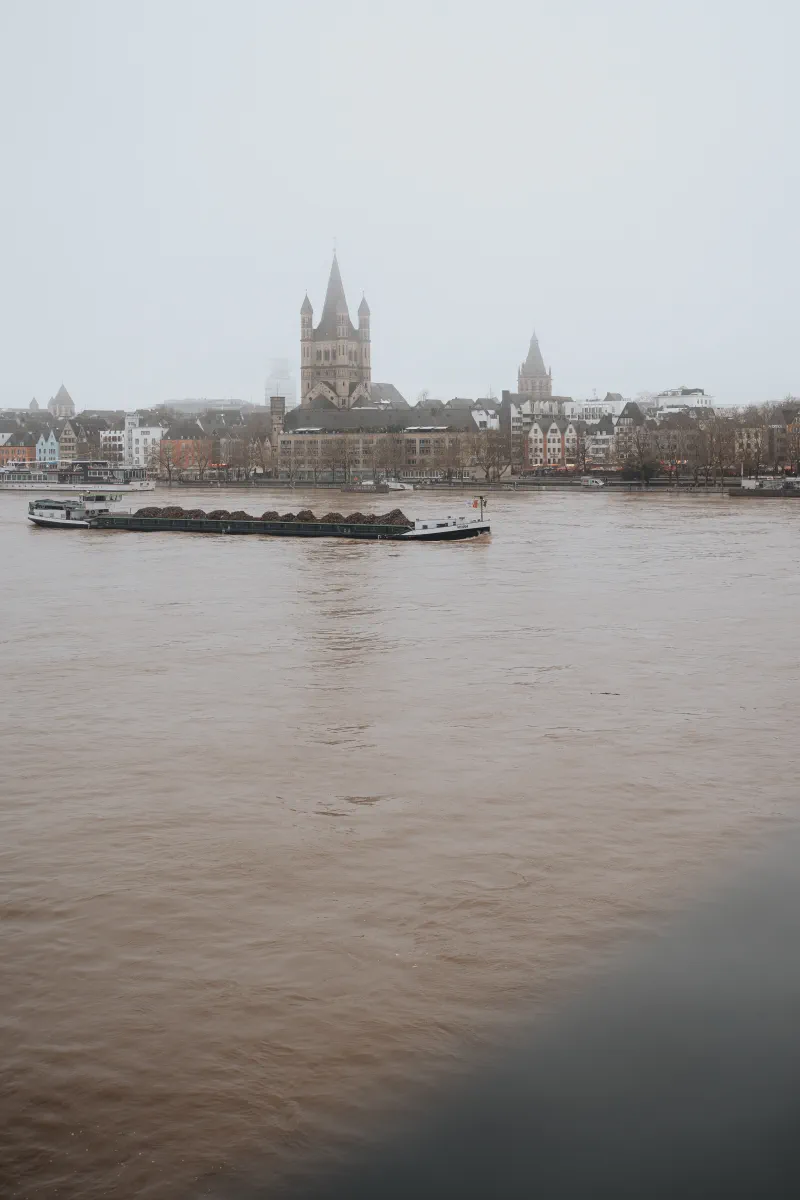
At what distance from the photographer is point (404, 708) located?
17828mm

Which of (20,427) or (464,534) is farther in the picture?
(20,427)

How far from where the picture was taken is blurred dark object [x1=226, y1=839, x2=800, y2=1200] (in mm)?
6914

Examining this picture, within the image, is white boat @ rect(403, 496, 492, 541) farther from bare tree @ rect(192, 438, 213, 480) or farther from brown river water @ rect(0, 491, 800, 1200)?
bare tree @ rect(192, 438, 213, 480)

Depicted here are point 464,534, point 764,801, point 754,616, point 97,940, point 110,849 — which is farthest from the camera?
point 464,534

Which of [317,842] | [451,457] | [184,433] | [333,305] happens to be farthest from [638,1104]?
[333,305]

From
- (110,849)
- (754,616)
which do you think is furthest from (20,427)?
(110,849)

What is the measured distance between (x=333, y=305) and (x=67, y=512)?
11224 cm

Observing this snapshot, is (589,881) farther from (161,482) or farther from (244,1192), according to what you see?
(161,482)

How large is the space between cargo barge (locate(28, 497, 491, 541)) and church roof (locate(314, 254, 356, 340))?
104m

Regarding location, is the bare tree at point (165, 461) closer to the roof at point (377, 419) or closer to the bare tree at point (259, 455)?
the bare tree at point (259, 455)

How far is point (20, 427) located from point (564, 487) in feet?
335

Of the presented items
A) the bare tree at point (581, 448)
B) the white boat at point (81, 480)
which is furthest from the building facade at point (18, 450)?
the bare tree at point (581, 448)

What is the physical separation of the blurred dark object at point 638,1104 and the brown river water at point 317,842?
375 mm

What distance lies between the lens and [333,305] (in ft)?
564
